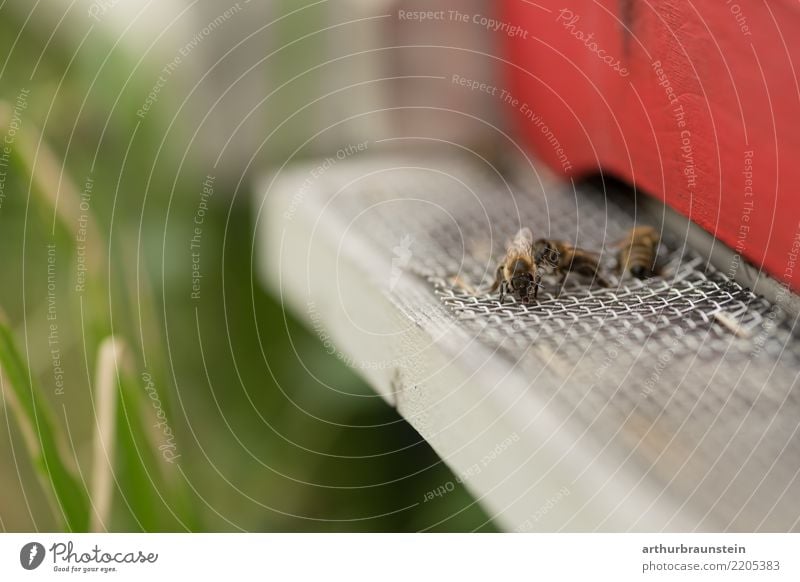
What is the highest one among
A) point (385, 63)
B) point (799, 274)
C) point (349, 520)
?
point (385, 63)

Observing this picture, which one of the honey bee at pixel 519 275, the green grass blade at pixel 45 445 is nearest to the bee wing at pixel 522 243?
the honey bee at pixel 519 275

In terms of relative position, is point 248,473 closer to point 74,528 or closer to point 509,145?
point 74,528

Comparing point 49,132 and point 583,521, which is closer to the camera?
point 583,521

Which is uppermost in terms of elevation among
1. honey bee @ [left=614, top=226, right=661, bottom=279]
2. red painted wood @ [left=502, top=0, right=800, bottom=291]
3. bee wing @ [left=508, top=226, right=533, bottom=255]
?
red painted wood @ [left=502, top=0, right=800, bottom=291]

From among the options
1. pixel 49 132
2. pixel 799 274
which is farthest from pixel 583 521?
pixel 49 132

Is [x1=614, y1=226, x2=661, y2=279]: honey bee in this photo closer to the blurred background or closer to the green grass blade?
the blurred background

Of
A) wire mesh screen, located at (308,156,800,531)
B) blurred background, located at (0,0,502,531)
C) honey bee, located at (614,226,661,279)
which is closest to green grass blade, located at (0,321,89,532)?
blurred background, located at (0,0,502,531)

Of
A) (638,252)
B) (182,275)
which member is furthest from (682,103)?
(182,275)
